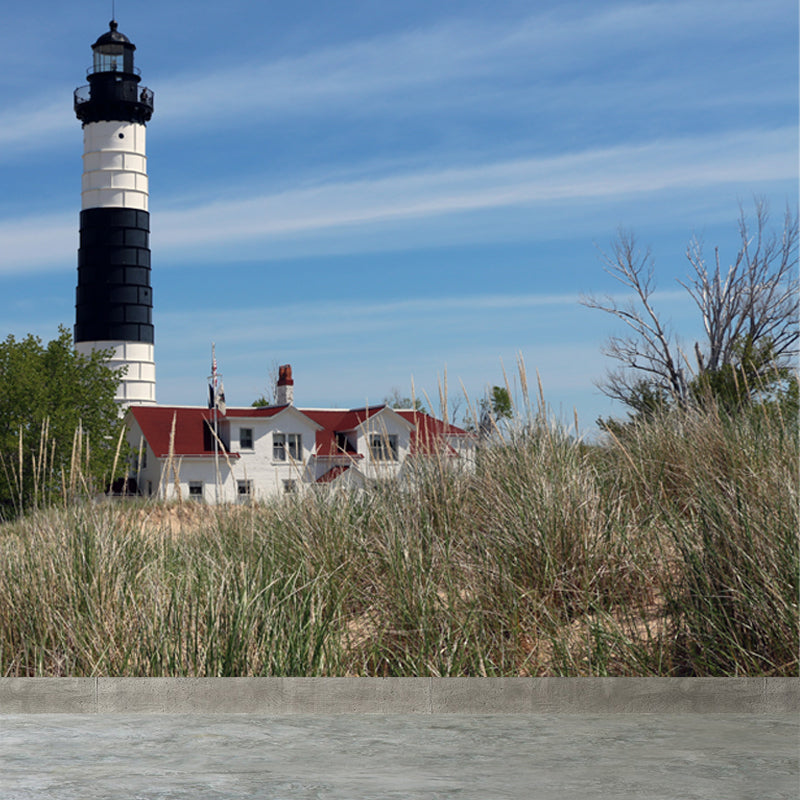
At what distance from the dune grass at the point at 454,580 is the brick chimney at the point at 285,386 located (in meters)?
29.4

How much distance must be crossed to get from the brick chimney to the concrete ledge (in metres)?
32.0

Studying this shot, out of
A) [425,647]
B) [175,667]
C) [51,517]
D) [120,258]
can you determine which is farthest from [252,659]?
[120,258]

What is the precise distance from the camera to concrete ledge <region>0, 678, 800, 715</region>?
140 inches

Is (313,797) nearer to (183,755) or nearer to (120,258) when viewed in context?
(183,755)

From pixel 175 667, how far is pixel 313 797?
203cm

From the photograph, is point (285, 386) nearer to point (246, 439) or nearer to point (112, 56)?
point (246, 439)

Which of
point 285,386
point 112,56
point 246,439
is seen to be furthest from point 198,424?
point 112,56

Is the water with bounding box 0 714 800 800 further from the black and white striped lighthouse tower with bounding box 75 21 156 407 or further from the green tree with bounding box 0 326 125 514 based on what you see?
the black and white striped lighthouse tower with bounding box 75 21 156 407

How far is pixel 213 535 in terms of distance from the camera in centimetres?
661

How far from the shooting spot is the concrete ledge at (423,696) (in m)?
3.57

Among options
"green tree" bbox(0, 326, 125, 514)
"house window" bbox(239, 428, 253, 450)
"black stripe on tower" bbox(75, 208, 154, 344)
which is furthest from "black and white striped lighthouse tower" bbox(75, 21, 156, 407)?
"house window" bbox(239, 428, 253, 450)

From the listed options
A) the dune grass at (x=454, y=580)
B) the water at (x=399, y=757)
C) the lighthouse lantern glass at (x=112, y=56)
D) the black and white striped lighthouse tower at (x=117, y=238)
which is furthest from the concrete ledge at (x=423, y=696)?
the lighthouse lantern glass at (x=112, y=56)

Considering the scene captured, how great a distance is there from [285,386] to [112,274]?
346 inches

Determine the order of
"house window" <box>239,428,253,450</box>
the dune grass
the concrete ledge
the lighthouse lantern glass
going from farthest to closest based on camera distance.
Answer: the lighthouse lantern glass → "house window" <box>239,428,253,450</box> → the dune grass → the concrete ledge
